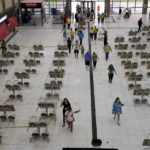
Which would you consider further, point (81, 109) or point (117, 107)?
point (81, 109)

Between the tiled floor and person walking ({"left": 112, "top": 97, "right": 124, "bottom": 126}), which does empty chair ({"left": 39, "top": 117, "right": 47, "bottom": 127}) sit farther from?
person walking ({"left": 112, "top": 97, "right": 124, "bottom": 126})

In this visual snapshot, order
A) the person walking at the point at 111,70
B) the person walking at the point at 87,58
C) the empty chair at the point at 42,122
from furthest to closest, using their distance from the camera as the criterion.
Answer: the person walking at the point at 87,58 < the person walking at the point at 111,70 < the empty chair at the point at 42,122

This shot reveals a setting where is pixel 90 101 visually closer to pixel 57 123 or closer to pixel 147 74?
pixel 57 123

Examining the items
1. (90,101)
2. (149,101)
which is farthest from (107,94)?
(149,101)

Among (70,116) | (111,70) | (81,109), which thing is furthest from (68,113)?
(111,70)

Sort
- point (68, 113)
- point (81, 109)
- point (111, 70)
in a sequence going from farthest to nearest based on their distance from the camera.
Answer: point (111, 70), point (81, 109), point (68, 113)

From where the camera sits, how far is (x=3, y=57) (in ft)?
75.9

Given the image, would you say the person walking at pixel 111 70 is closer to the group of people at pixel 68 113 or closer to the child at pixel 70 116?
the group of people at pixel 68 113

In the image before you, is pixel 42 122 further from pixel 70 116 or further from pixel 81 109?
pixel 81 109

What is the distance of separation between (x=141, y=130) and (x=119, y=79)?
19.1 ft

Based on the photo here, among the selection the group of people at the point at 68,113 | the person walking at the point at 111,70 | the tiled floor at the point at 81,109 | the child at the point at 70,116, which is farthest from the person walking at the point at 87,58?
the child at the point at 70,116

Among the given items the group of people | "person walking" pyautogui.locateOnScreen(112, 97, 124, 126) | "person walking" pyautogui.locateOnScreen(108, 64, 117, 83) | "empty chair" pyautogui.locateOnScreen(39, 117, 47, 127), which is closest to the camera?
"empty chair" pyautogui.locateOnScreen(39, 117, 47, 127)

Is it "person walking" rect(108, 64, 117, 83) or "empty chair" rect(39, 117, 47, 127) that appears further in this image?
"person walking" rect(108, 64, 117, 83)

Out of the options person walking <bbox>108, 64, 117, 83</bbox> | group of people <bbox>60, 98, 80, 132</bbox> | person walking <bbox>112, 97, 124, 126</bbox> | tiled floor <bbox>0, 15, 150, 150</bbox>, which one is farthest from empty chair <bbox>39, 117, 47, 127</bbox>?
person walking <bbox>108, 64, 117, 83</bbox>
